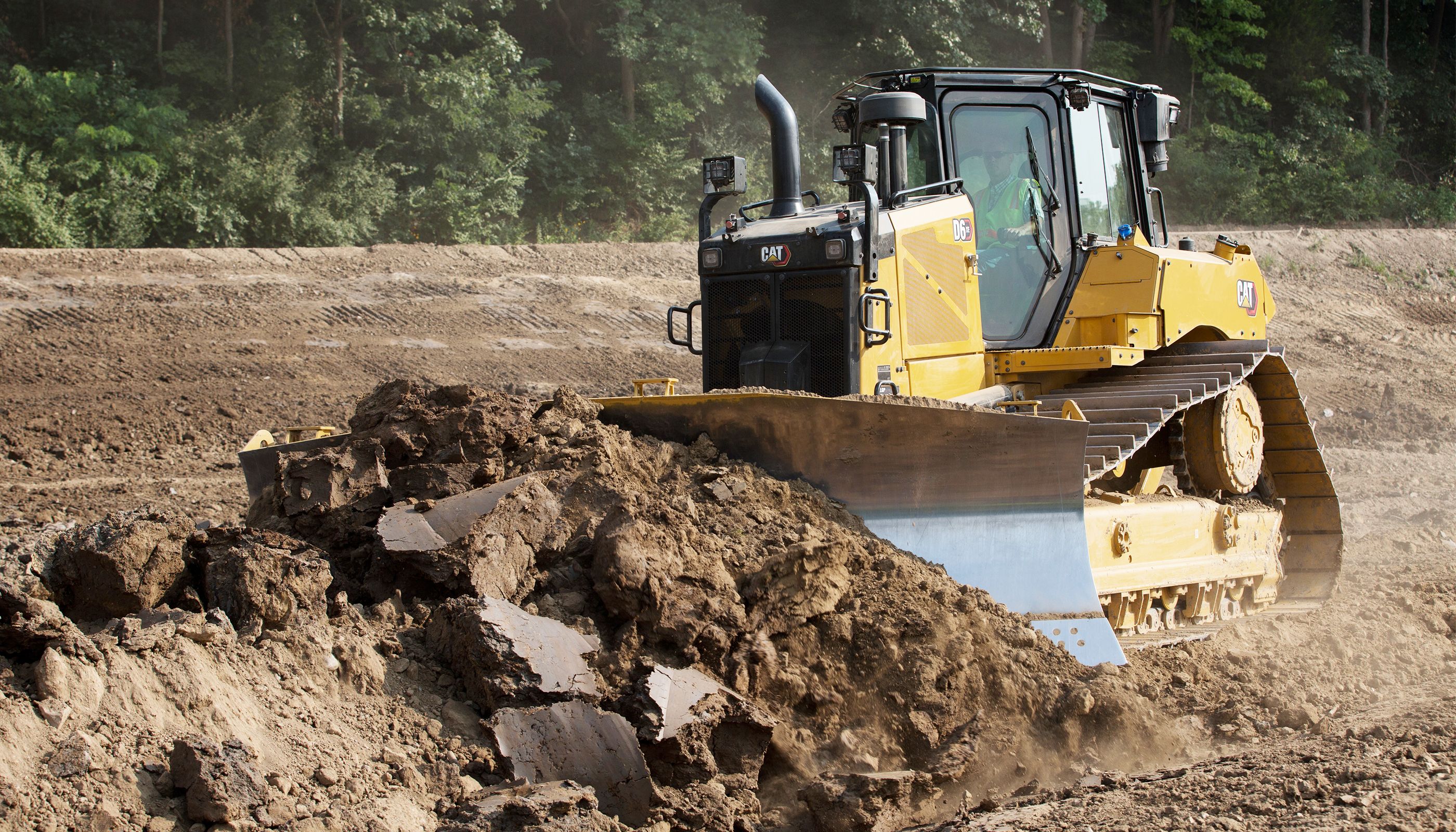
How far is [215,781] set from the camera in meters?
3.15

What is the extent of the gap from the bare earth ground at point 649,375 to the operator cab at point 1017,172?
6.76 feet

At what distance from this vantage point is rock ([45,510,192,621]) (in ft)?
13.2


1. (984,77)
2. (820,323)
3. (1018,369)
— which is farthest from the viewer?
(984,77)

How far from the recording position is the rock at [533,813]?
10.8ft

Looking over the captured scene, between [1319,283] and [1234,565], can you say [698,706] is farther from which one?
[1319,283]

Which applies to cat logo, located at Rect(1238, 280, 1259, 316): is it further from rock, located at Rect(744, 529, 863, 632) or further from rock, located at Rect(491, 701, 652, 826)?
rock, located at Rect(491, 701, 652, 826)

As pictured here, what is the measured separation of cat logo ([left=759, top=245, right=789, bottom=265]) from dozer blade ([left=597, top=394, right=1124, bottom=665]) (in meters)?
1.16

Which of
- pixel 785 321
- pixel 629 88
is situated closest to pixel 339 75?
pixel 629 88

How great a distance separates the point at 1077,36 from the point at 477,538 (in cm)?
2467

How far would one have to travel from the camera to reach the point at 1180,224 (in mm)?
25031

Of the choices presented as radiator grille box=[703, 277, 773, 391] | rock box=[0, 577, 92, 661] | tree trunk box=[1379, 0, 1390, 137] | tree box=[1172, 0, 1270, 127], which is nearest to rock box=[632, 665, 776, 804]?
rock box=[0, 577, 92, 661]

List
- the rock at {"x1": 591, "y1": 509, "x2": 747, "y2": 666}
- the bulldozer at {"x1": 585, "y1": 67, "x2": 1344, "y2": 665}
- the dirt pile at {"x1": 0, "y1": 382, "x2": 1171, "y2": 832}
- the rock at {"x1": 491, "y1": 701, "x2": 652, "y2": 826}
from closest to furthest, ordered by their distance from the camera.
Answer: the dirt pile at {"x1": 0, "y1": 382, "x2": 1171, "y2": 832}, the rock at {"x1": 491, "y1": 701, "x2": 652, "y2": 826}, the rock at {"x1": 591, "y1": 509, "x2": 747, "y2": 666}, the bulldozer at {"x1": 585, "y1": 67, "x2": 1344, "y2": 665}

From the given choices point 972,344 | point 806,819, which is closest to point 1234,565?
point 972,344

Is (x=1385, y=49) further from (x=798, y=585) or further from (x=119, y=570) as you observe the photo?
(x=119, y=570)
